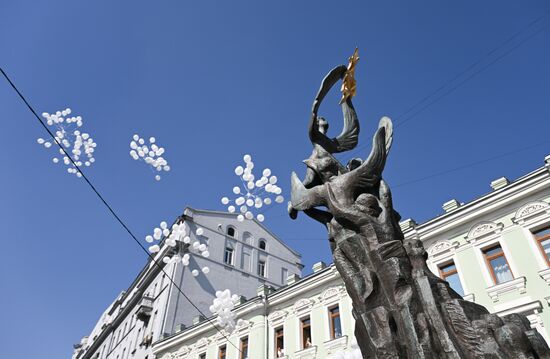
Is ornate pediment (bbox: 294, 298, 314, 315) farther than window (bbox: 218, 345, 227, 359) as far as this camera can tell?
No

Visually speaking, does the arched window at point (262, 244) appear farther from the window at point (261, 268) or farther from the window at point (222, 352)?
the window at point (222, 352)

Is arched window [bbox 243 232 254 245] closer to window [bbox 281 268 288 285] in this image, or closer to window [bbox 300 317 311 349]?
window [bbox 281 268 288 285]

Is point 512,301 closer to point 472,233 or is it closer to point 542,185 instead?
point 472,233

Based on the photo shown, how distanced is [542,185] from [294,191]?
1026 cm

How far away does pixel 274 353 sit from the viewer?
16188 millimetres

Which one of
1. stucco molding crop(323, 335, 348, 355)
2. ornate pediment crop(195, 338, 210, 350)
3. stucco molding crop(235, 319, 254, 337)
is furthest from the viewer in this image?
ornate pediment crop(195, 338, 210, 350)

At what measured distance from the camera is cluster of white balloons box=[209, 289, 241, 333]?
625 inches

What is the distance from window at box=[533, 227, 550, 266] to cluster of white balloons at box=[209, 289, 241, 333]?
10.1 metres

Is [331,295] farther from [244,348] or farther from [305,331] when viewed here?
[244,348]

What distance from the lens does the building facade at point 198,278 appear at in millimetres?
22984

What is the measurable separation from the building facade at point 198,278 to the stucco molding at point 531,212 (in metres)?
15.4

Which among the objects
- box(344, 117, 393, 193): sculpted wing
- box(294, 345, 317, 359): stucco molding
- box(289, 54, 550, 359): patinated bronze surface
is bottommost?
box(289, 54, 550, 359): patinated bronze surface

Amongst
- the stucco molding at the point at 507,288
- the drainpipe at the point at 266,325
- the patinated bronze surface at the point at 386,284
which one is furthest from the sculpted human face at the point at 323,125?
the drainpipe at the point at 266,325

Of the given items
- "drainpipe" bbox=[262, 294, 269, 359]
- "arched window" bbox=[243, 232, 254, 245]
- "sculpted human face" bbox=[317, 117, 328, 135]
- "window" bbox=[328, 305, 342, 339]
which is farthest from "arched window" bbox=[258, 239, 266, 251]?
"sculpted human face" bbox=[317, 117, 328, 135]
